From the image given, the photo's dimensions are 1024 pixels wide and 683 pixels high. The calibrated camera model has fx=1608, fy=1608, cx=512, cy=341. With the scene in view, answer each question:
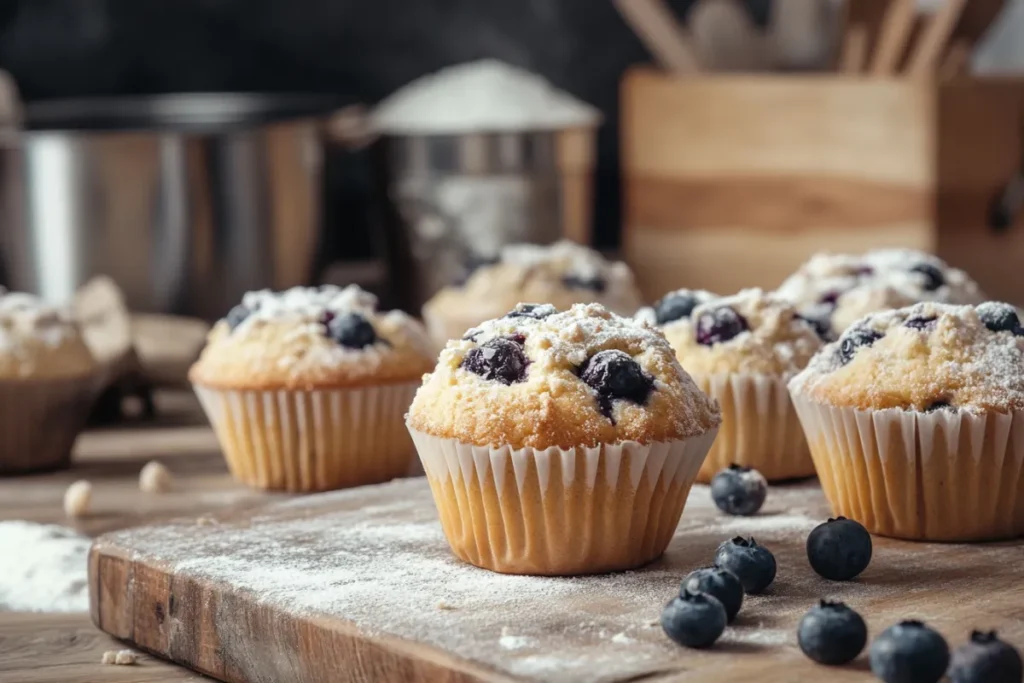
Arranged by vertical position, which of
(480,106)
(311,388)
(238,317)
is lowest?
(311,388)

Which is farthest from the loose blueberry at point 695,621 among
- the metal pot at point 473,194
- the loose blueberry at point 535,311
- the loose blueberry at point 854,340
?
the metal pot at point 473,194

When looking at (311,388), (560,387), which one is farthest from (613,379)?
(311,388)

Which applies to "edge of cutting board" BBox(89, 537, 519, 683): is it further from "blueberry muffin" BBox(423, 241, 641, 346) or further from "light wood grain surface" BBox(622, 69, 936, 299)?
"light wood grain surface" BBox(622, 69, 936, 299)

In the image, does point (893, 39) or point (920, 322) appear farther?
point (893, 39)

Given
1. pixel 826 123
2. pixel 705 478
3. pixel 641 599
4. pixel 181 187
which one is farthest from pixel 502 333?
pixel 826 123

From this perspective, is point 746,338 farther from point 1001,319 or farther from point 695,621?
point 695,621

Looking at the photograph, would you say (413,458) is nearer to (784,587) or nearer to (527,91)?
(784,587)
